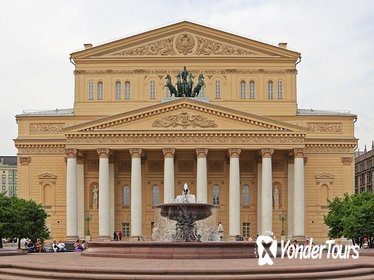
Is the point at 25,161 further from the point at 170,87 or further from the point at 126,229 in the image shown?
the point at 170,87

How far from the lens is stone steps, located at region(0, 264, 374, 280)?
82.5 feet

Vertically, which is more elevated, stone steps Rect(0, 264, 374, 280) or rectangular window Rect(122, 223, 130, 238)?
rectangular window Rect(122, 223, 130, 238)

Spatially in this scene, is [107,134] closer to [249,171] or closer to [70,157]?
[70,157]

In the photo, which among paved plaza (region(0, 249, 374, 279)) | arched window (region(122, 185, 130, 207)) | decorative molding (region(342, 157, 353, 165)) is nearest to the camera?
paved plaza (region(0, 249, 374, 279))

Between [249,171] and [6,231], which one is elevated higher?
[249,171]

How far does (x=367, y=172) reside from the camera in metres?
122

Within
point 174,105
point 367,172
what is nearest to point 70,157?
point 174,105

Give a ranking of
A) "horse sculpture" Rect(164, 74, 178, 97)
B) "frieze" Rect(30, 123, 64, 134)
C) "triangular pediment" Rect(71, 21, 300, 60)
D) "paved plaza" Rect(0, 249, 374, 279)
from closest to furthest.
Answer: "paved plaza" Rect(0, 249, 374, 279) < "horse sculpture" Rect(164, 74, 178, 97) < "frieze" Rect(30, 123, 64, 134) < "triangular pediment" Rect(71, 21, 300, 60)

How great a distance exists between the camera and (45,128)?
7888cm

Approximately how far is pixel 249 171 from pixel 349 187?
918 cm

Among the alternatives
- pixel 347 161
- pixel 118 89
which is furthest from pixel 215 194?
pixel 118 89

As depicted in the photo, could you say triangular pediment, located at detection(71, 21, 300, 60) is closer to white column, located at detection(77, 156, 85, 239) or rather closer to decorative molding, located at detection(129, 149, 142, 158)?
white column, located at detection(77, 156, 85, 239)

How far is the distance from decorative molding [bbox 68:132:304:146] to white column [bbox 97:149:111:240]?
1185 mm

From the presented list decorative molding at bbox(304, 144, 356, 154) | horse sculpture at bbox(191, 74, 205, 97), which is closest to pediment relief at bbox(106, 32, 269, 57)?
horse sculpture at bbox(191, 74, 205, 97)
